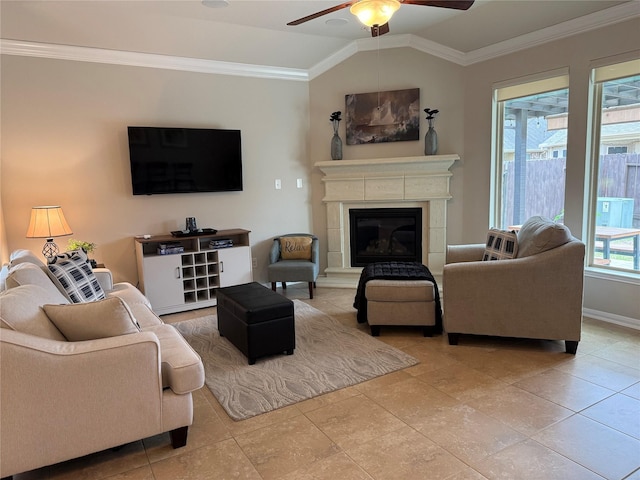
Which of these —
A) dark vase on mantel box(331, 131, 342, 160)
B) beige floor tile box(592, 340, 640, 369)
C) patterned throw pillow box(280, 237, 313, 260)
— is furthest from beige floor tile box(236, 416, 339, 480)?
dark vase on mantel box(331, 131, 342, 160)

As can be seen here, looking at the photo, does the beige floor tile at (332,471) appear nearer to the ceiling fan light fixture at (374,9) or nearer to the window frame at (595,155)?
the ceiling fan light fixture at (374,9)

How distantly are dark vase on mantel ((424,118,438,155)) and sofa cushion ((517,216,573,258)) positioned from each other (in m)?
1.95

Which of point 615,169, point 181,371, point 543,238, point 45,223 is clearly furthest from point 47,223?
point 615,169

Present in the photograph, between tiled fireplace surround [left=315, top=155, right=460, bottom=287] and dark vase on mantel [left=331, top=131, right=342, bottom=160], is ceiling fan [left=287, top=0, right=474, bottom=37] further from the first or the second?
dark vase on mantel [left=331, top=131, right=342, bottom=160]

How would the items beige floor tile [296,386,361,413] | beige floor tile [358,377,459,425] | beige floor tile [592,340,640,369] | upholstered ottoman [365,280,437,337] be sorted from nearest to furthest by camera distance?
beige floor tile [358,377,459,425]
beige floor tile [296,386,361,413]
beige floor tile [592,340,640,369]
upholstered ottoman [365,280,437,337]

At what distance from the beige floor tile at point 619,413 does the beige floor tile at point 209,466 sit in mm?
1941

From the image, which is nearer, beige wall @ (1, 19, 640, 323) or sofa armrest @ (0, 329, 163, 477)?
sofa armrest @ (0, 329, 163, 477)

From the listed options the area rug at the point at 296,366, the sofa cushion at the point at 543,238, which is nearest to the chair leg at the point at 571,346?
the sofa cushion at the point at 543,238

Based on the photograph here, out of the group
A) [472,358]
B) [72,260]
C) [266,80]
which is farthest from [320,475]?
[266,80]

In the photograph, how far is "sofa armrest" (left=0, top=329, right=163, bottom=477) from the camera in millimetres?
1836

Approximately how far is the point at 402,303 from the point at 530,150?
244 cm

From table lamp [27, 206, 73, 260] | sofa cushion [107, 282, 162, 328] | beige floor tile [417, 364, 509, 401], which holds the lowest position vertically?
beige floor tile [417, 364, 509, 401]

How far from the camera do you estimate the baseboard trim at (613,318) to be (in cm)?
378

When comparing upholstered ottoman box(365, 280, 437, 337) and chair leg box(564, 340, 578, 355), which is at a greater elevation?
upholstered ottoman box(365, 280, 437, 337)
